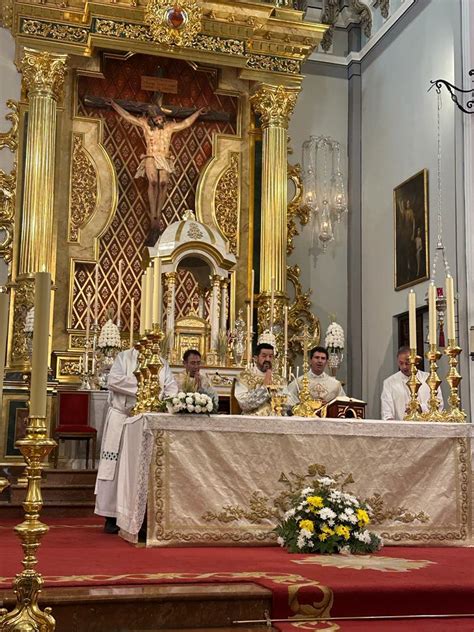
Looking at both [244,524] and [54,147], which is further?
[54,147]

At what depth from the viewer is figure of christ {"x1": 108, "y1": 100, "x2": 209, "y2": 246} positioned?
13000mm

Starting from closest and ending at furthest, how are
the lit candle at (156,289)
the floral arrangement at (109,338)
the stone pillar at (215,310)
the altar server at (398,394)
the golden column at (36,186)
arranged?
the lit candle at (156,289), the altar server at (398,394), the floral arrangement at (109,338), the golden column at (36,186), the stone pillar at (215,310)

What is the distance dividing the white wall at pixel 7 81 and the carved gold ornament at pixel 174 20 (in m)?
2.13

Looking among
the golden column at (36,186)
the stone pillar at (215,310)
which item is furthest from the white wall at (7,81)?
the stone pillar at (215,310)

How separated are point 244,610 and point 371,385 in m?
9.25

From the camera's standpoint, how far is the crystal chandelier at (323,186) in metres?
14.2

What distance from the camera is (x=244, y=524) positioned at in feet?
22.1

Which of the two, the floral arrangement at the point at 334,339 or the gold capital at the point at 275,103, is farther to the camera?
the gold capital at the point at 275,103

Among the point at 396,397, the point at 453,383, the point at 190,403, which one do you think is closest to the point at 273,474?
the point at 190,403

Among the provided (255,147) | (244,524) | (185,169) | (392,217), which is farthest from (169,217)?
(244,524)

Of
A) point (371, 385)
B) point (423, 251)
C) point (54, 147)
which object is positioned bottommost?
point (371, 385)

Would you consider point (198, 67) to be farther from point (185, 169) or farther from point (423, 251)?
point (423, 251)

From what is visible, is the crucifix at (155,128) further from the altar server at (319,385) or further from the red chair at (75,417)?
the altar server at (319,385)

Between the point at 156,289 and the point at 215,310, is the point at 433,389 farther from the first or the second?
the point at 215,310
